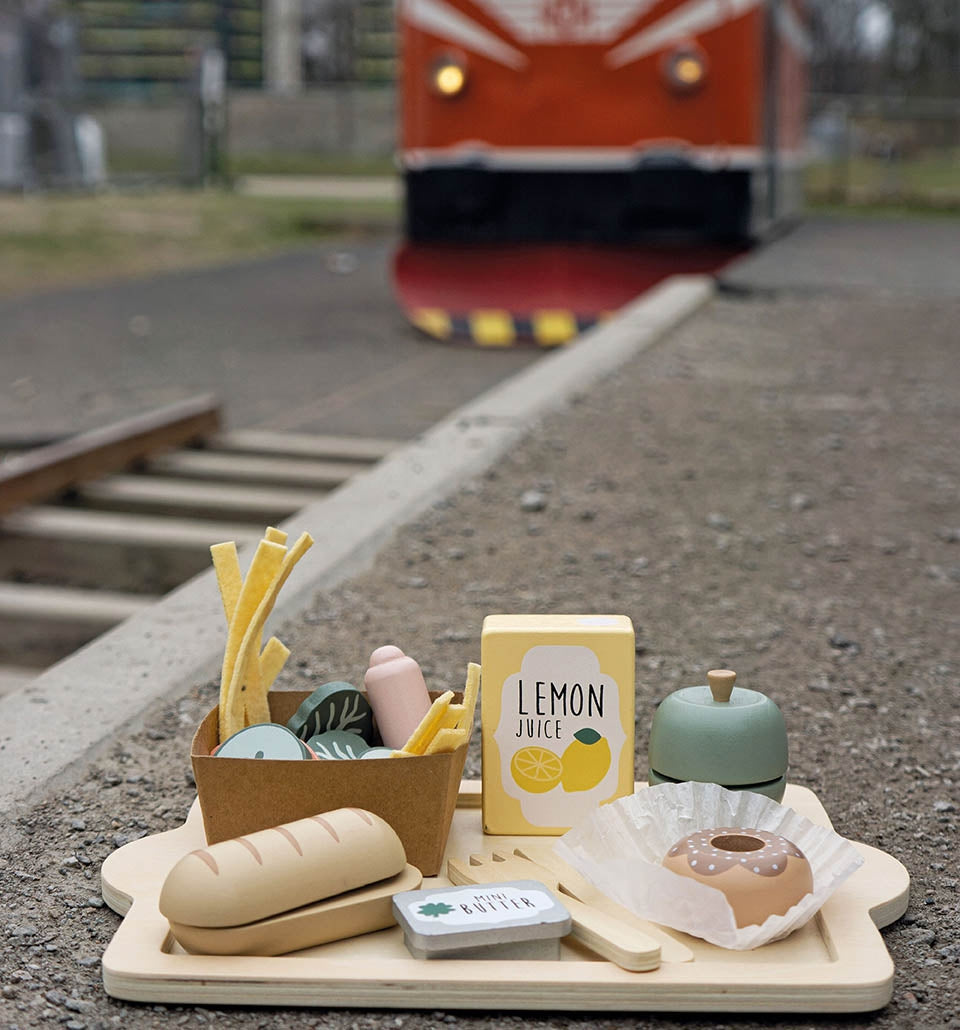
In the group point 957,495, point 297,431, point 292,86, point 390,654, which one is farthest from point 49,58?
point 292,86

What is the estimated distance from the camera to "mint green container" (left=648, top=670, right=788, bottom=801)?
1.99 meters

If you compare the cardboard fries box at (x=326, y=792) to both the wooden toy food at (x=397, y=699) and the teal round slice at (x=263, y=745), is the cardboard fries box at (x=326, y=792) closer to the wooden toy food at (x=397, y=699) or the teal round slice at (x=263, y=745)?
the teal round slice at (x=263, y=745)

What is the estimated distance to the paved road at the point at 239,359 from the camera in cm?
655

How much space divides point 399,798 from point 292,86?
65440 mm

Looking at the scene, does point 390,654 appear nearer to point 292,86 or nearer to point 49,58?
point 49,58

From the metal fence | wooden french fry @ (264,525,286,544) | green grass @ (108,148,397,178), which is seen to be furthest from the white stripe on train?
green grass @ (108,148,397,178)

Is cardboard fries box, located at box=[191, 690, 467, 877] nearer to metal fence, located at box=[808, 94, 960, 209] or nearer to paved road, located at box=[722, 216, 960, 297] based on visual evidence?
paved road, located at box=[722, 216, 960, 297]

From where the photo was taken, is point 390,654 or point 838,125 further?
point 838,125

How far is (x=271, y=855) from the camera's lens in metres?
1.73

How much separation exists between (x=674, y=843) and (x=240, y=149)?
39486 millimetres

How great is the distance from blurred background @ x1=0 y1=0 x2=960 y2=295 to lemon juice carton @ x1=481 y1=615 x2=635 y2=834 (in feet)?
33.3

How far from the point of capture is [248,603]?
212 centimetres

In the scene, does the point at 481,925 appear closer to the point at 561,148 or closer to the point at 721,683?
the point at 721,683

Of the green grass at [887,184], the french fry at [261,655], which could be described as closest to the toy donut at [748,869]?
the french fry at [261,655]
